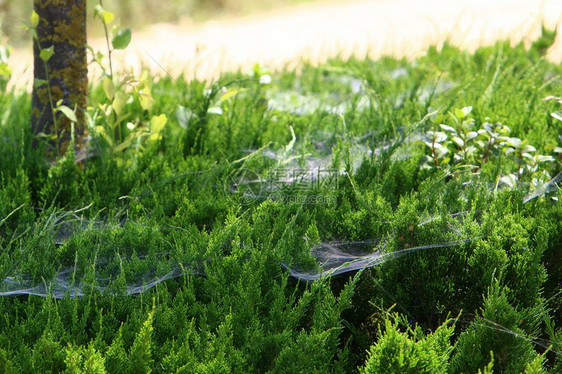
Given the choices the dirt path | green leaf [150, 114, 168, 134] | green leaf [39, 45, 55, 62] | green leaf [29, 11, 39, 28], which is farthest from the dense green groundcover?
the dirt path

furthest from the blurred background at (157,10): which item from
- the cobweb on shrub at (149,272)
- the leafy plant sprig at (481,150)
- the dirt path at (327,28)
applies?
the cobweb on shrub at (149,272)

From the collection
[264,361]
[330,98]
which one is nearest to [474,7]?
[330,98]

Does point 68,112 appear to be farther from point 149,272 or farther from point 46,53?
point 149,272

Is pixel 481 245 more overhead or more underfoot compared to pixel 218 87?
more underfoot

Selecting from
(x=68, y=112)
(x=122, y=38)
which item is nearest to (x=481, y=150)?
(x=122, y=38)

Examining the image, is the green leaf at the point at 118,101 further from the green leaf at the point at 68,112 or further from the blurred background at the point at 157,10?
the blurred background at the point at 157,10

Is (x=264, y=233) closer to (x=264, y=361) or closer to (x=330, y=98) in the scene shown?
(x=264, y=361)
